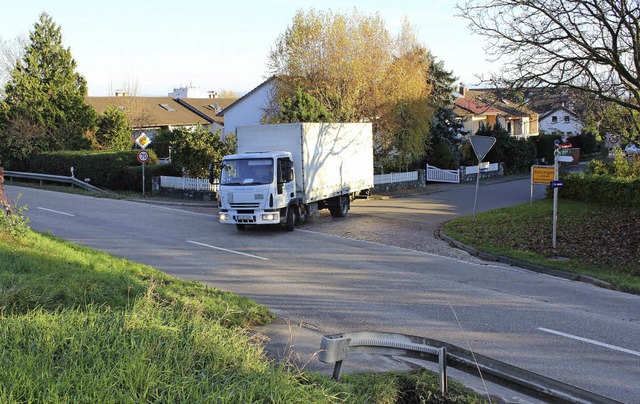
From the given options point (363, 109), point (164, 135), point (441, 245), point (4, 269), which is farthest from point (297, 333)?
point (164, 135)

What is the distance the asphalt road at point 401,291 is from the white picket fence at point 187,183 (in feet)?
19.7

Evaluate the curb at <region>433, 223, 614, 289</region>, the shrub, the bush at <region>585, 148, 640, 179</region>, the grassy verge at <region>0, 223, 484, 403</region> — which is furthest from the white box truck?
the shrub

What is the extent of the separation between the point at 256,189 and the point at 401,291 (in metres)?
7.35

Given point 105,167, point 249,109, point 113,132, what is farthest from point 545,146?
point 105,167

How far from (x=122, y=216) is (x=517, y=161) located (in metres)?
37.0

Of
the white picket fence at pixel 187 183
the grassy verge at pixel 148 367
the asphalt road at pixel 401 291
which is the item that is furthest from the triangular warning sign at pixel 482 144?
the grassy verge at pixel 148 367

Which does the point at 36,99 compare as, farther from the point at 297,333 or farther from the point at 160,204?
the point at 297,333

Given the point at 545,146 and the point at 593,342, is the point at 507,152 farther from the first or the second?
the point at 593,342

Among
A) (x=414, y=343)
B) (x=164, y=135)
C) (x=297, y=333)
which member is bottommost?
(x=297, y=333)

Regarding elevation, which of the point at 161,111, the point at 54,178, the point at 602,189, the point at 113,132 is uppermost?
the point at 161,111

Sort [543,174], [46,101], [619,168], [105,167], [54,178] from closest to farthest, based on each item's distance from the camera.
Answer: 1. [543,174]
2. [619,168]
3. [105,167]
4. [54,178]
5. [46,101]

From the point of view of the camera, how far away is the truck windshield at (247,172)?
1709 centimetres

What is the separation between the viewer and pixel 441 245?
1655cm

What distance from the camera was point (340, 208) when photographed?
21.6m
